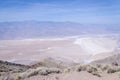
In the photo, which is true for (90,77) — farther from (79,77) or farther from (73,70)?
(73,70)

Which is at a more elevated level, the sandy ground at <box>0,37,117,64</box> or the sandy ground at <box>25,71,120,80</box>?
the sandy ground at <box>25,71,120,80</box>

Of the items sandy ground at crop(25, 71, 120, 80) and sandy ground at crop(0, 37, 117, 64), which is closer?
sandy ground at crop(25, 71, 120, 80)

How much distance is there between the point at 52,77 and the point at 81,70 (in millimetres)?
1449

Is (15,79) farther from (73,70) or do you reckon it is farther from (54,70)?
(73,70)

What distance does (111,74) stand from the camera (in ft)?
36.7

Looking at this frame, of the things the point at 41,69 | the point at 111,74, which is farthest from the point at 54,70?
the point at 111,74

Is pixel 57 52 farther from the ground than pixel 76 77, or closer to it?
closer to it

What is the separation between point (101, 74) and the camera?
35.9 feet

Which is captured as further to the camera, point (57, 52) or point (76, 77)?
point (57, 52)

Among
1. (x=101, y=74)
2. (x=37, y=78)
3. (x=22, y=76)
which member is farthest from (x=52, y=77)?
(x=101, y=74)

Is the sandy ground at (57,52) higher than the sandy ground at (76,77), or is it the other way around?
the sandy ground at (76,77)

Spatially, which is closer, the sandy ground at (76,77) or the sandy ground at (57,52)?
the sandy ground at (76,77)

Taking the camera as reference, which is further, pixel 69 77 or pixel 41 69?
pixel 41 69

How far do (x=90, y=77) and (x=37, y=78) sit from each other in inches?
82.7
